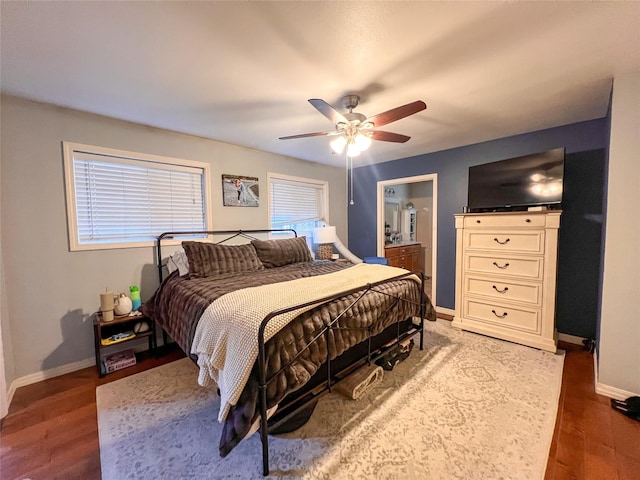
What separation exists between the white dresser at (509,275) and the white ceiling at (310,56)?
1134mm

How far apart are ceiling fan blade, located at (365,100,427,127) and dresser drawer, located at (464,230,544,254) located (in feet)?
6.20

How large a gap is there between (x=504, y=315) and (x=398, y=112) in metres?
2.53

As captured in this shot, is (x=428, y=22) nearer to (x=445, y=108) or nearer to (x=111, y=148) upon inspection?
(x=445, y=108)

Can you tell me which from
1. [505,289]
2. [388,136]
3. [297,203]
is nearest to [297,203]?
[297,203]

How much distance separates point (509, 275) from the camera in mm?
2934

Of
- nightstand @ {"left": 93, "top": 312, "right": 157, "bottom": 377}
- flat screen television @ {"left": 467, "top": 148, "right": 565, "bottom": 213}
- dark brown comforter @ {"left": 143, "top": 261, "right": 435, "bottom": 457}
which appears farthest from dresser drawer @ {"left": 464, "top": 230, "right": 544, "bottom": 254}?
nightstand @ {"left": 93, "top": 312, "right": 157, "bottom": 377}

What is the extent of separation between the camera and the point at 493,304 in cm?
305

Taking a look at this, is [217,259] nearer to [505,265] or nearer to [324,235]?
[324,235]

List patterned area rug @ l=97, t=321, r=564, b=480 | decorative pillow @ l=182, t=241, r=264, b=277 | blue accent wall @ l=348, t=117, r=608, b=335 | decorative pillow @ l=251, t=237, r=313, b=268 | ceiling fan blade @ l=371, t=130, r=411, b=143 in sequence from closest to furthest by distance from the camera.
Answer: patterned area rug @ l=97, t=321, r=564, b=480, ceiling fan blade @ l=371, t=130, r=411, b=143, decorative pillow @ l=182, t=241, r=264, b=277, blue accent wall @ l=348, t=117, r=608, b=335, decorative pillow @ l=251, t=237, r=313, b=268

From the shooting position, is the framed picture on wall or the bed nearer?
the bed

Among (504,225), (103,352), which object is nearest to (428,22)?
(504,225)

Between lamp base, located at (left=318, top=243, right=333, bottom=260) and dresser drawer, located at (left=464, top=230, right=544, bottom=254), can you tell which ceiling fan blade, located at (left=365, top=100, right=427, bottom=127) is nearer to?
dresser drawer, located at (left=464, top=230, right=544, bottom=254)

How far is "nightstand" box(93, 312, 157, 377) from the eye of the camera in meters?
2.35

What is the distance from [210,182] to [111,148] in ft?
3.21
